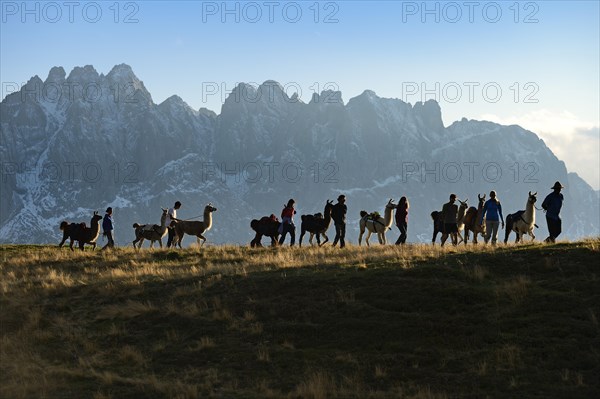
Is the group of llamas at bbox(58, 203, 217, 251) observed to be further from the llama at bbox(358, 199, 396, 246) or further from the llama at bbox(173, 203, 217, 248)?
the llama at bbox(358, 199, 396, 246)

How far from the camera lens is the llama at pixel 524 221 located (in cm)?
2853

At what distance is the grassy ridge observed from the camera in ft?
44.5

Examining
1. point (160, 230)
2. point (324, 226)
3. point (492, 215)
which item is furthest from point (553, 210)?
point (160, 230)

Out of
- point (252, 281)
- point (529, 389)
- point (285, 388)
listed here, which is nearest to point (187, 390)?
point (285, 388)

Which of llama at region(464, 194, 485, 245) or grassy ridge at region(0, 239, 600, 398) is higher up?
llama at region(464, 194, 485, 245)

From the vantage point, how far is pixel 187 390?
43.4 ft

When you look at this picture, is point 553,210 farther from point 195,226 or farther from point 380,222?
point 195,226

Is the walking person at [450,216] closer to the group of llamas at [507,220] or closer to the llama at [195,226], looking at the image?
the group of llamas at [507,220]

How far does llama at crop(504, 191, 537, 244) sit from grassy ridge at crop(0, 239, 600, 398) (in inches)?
255

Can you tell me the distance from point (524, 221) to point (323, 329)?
15732 mm

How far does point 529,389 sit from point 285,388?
4.61 metres

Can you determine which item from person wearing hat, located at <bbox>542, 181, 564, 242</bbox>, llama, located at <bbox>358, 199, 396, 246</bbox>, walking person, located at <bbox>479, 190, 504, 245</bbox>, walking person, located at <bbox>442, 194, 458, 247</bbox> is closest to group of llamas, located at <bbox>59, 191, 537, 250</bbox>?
llama, located at <bbox>358, 199, 396, 246</bbox>

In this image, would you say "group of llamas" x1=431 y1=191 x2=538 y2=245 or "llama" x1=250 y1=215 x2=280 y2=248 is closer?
"group of llamas" x1=431 y1=191 x2=538 y2=245

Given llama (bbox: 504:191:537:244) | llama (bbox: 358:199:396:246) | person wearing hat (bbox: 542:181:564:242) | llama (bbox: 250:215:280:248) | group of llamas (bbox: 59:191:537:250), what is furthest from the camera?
llama (bbox: 250:215:280:248)
